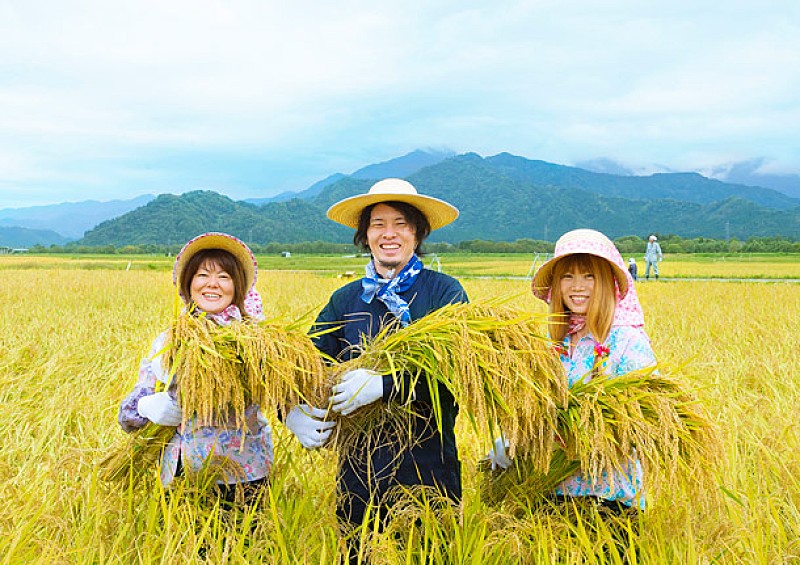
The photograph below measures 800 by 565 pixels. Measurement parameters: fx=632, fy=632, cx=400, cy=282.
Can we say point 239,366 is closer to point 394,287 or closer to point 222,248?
point 394,287

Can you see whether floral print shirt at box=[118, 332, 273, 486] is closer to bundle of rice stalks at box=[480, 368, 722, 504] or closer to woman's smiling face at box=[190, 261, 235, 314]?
woman's smiling face at box=[190, 261, 235, 314]

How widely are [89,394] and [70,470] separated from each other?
70.6 inches

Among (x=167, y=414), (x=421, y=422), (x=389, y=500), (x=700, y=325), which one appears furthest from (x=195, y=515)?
(x=700, y=325)

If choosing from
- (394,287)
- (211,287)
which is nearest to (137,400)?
(211,287)

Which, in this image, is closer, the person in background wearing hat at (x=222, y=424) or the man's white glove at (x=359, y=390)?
the man's white glove at (x=359, y=390)

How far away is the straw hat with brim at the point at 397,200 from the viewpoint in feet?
7.73

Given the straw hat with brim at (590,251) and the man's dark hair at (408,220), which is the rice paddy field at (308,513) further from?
the man's dark hair at (408,220)

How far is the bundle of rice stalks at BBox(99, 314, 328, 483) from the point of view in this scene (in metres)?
1.83

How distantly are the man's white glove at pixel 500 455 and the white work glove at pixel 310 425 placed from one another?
23.8 inches

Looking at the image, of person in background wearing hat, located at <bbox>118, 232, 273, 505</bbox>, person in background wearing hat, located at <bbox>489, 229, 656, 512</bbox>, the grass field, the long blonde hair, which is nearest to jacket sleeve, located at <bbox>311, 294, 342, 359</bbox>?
person in background wearing hat, located at <bbox>118, 232, 273, 505</bbox>

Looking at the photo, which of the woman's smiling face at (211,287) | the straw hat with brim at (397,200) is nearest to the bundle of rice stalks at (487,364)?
the straw hat with brim at (397,200)

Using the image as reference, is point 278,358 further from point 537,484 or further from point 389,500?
point 537,484

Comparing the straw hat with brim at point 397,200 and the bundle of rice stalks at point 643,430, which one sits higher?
the straw hat with brim at point 397,200

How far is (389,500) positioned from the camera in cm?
222
